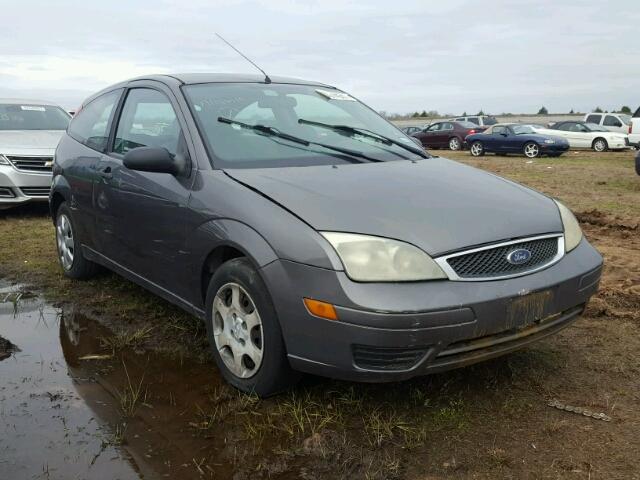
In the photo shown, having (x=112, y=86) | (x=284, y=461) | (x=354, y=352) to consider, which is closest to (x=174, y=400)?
(x=284, y=461)

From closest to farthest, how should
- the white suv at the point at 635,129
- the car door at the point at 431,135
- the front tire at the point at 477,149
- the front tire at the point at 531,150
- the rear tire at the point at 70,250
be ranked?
1. the rear tire at the point at 70,250
2. the white suv at the point at 635,129
3. the front tire at the point at 531,150
4. the front tire at the point at 477,149
5. the car door at the point at 431,135

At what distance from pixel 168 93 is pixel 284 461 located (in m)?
2.38

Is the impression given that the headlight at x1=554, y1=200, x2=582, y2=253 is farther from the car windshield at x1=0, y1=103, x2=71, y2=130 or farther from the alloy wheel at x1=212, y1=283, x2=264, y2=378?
the car windshield at x1=0, y1=103, x2=71, y2=130

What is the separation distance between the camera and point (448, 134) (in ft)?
88.9

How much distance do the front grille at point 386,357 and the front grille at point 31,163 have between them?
22.2ft

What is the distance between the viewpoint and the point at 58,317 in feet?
14.8

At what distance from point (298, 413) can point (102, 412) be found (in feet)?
3.13

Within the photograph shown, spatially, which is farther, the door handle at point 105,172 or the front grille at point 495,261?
the door handle at point 105,172

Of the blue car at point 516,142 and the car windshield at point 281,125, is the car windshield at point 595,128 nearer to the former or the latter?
the blue car at point 516,142

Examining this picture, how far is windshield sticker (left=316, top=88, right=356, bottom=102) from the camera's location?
14.6 feet

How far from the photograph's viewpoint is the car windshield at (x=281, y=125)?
3.51 meters

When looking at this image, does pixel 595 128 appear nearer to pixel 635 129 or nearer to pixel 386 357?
pixel 635 129

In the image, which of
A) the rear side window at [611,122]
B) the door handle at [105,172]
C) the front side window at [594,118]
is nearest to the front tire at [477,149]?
the rear side window at [611,122]

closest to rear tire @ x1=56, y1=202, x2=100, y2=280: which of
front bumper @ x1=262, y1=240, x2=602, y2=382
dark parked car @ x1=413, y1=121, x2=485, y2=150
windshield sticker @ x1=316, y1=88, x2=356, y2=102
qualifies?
windshield sticker @ x1=316, y1=88, x2=356, y2=102
